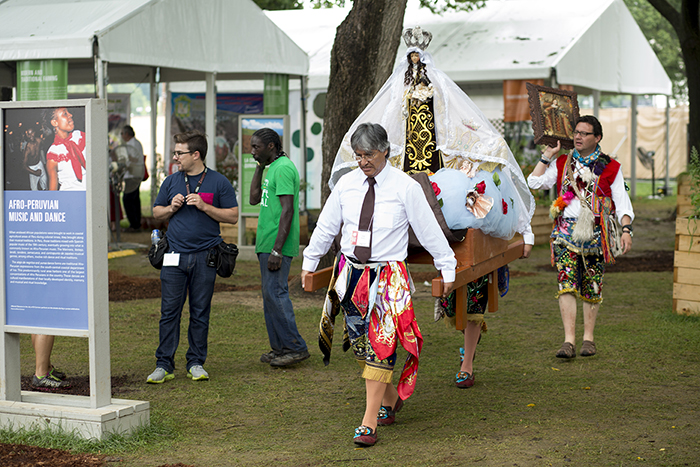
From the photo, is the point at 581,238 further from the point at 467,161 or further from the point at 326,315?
the point at 326,315

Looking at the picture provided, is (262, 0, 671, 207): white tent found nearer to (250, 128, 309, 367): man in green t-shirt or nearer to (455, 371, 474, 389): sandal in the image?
(250, 128, 309, 367): man in green t-shirt

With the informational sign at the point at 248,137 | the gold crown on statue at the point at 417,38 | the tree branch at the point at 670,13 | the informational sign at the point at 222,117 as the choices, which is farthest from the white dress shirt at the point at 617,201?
the informational sign at the point at 222,117

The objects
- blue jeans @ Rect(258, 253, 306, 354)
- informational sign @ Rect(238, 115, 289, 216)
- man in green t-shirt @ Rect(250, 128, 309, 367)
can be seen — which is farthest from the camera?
informational sign @ Rect(238, 115, 289, 216)

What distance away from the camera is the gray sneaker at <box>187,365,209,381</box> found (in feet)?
20.4

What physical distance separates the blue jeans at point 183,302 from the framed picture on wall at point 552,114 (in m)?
2.65

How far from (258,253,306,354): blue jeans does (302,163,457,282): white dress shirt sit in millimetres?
1800

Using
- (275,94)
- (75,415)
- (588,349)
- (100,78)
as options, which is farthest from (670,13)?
(75,415)

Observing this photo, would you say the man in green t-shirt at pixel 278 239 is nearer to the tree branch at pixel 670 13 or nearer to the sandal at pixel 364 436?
the sandal at pixel 364 436

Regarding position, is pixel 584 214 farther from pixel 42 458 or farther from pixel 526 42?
pixel 526 42

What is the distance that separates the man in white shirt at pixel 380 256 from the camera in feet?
15.4

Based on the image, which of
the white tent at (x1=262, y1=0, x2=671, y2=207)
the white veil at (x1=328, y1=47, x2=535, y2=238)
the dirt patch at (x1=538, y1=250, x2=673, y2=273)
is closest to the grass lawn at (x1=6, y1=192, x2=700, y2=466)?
the white veil at (x1=328, y1=47, x2=535, y2=238)

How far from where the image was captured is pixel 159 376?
6.14m

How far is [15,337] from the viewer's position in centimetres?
506

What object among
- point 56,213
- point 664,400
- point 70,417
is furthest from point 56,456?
point 664,400
